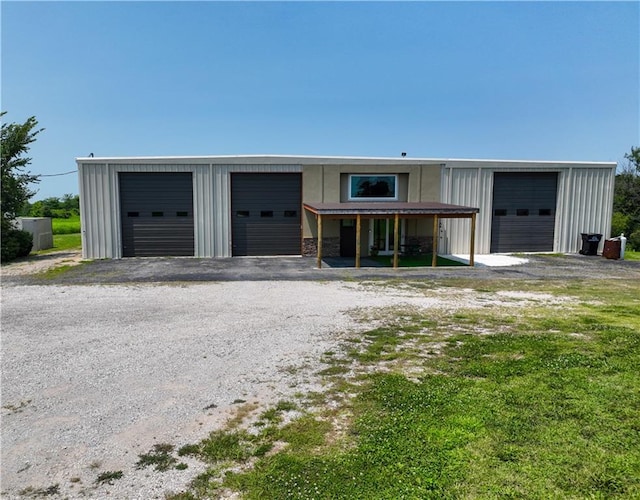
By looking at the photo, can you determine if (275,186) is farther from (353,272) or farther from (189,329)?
(189,329)

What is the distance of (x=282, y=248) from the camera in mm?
19641

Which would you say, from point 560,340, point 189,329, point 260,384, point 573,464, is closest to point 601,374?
point 560,340

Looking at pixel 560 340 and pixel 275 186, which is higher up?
pixel 275 186

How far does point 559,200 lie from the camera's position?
2075 centimetres

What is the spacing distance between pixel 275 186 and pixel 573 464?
16820 millimetres

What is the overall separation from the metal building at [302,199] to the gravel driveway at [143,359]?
5608 millimetres

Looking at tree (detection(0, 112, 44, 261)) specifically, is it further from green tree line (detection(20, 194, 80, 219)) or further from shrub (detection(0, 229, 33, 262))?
green tree line (detection(20, 194, 80, 219))

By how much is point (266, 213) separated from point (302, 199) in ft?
5.52

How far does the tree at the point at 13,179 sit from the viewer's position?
722 inches

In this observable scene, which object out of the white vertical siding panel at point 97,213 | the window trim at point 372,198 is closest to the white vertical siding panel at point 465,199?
the window trim at point 372,198

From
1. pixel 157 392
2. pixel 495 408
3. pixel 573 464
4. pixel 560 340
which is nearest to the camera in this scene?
pixel 573 464

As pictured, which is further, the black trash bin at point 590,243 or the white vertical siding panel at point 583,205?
A: the white vertical siding panel at point 583,205

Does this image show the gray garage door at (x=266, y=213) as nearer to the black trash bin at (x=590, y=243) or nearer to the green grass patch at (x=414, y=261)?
the green grass patch at (x=414, y=261)

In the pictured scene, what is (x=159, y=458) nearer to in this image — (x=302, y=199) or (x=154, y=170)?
(x=302, y=199)
